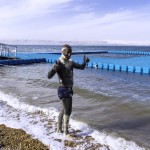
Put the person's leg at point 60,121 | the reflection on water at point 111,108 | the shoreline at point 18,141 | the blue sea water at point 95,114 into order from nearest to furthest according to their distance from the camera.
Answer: the shoreline at point 18,141 → the person's leg at point 60,121 → the blue sea water at point 95,114 → the reflection on water at point 111,108

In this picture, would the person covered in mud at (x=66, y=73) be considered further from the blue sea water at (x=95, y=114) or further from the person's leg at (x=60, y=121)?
the blue sea water at (x=95, y=114)

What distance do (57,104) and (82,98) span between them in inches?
92.5

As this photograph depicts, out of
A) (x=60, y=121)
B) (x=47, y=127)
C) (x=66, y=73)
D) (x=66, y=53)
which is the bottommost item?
(x=47, y=127)

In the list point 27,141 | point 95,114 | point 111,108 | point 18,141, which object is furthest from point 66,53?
point 111,108

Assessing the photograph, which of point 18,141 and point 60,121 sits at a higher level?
point 60,121

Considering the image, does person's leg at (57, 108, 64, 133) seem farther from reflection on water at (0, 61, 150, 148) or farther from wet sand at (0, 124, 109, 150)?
reflection on water at (0, 61, 150, 148)

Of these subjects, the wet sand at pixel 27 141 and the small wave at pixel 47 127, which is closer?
the wet sand at pixel 27 141

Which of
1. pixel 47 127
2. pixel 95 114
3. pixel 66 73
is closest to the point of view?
pixel 66 73

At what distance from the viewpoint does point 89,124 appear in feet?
28.8

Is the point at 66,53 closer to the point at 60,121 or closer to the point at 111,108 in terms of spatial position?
the point at 60,121

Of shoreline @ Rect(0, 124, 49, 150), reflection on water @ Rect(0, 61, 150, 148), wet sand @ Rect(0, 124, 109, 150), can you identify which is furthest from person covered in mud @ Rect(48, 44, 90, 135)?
reflection on water @ Rect(0, 61, 150, 148)

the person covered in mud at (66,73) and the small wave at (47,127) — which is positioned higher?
the person covered in mud at (66,73)

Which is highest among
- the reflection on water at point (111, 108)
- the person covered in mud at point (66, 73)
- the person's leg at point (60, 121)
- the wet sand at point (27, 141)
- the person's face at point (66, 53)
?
the person's face at point (66, 53)

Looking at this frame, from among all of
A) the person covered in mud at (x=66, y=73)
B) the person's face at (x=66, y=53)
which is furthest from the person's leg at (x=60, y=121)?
the person's face at (x=66, y=53)
